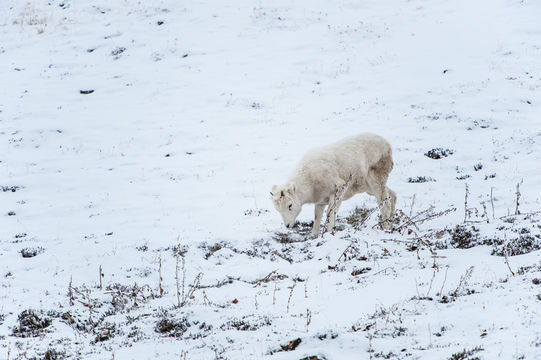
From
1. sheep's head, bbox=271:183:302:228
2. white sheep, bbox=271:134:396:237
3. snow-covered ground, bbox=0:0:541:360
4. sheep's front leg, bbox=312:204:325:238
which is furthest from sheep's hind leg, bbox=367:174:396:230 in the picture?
sheep's head, bbox=271:183:302:228

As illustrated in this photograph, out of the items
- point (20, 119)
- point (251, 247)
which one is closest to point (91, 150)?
point (20, 119)

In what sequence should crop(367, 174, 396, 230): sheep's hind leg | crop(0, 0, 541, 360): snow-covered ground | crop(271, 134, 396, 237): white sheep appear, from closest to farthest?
1. crop(0, 0, 541, 360): snow-covered ground
2. crop(271, 134, 396, 237): white sheep
3. crop(367, 174, 396, 230): sheep's hind leg

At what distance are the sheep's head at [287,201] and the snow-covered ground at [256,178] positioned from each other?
49 cm

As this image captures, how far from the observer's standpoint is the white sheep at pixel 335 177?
955 centimetres

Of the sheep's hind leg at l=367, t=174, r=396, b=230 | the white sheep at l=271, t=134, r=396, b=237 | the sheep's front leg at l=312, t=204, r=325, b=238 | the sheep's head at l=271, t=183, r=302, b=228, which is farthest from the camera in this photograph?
the sheep's hind leg at l=367, t=174, r=396, b=230

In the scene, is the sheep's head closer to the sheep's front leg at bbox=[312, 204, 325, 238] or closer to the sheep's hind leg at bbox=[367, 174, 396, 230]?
the sheep's front leg at bbox=[312, 204, 325, 238]

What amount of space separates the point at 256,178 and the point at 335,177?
406cm

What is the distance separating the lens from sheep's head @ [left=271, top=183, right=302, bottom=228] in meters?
9.41

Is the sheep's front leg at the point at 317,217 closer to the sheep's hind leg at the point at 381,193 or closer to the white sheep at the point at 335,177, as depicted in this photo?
the white sheep at the point at 335,177

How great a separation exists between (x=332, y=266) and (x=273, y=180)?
21.0ft

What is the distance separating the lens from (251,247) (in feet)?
29.5

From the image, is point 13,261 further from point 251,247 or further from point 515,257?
point 515,257

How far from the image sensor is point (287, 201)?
9.41 metres

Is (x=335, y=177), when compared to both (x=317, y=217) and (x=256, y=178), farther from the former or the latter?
(x=256, y=178)
